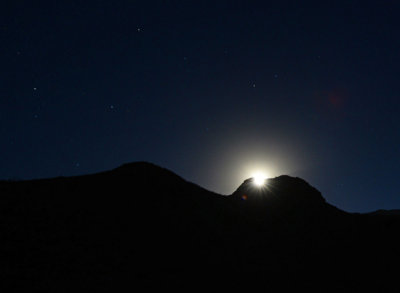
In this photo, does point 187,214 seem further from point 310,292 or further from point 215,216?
point 310,292

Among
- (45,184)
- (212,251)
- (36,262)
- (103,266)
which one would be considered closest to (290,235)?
(212,251)

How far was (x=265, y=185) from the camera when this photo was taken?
32312 millimetres

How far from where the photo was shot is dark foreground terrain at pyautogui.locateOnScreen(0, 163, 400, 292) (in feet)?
47.0

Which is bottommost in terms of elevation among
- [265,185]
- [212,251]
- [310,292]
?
[310,292]

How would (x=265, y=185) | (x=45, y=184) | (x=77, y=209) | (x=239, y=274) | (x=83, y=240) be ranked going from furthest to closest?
1. (x=265, y=185)
2. (x=45, y=184)
3. (x=77, y=209)
4. (x=239, y=274)
5. (x=83, y=240)

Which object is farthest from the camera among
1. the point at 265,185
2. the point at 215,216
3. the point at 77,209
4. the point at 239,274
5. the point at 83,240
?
the point at 265,185

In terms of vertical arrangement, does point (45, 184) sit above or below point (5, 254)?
above

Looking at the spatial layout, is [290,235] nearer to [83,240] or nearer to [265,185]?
[265,185]

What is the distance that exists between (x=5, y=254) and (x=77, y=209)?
546 cm

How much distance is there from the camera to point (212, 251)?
19.5 meters

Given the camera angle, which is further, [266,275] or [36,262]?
[266,275]

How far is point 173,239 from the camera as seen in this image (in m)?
19.3

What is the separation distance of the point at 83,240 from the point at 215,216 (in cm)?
1132

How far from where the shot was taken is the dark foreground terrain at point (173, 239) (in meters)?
14.3
